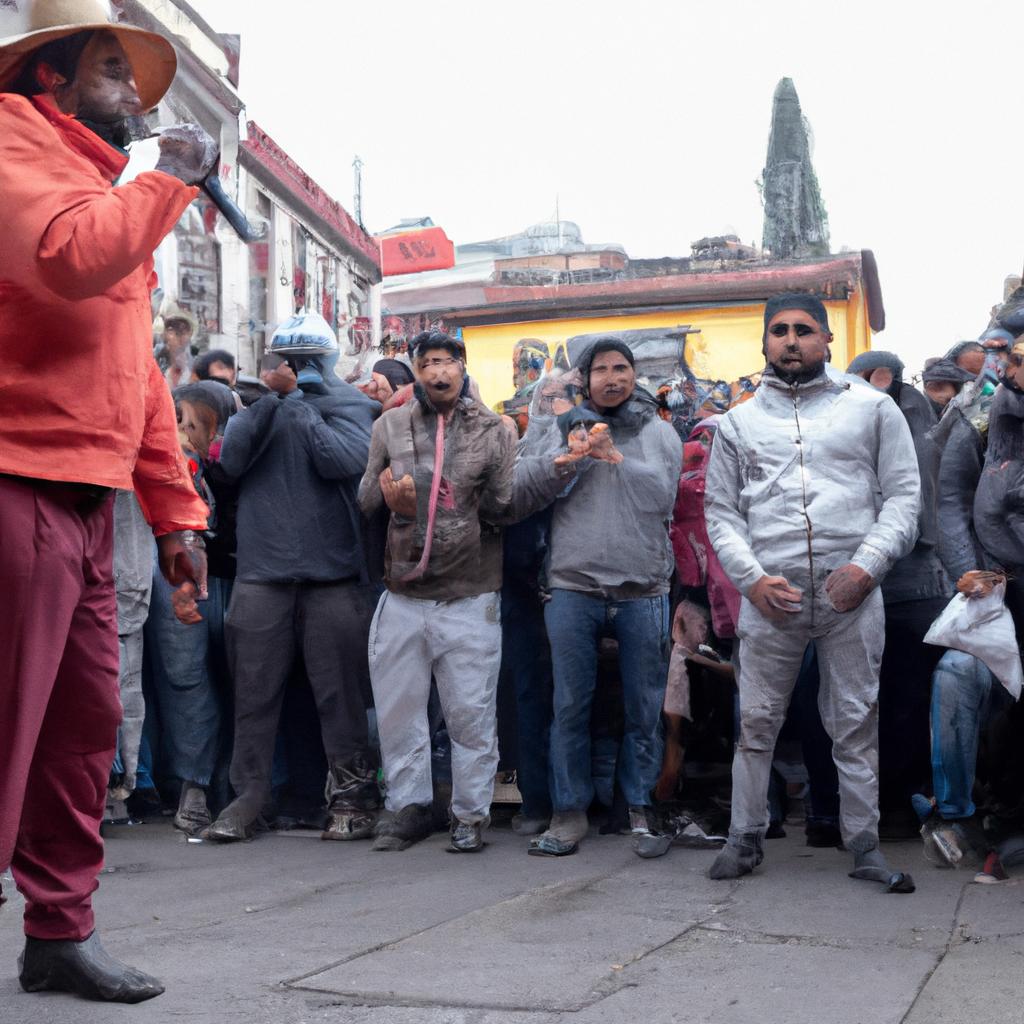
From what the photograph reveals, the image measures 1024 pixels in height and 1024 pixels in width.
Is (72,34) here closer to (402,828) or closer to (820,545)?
(820,545)

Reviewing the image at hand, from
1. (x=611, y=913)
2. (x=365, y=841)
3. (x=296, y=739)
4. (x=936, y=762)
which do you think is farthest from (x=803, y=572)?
(x=296, y=739)

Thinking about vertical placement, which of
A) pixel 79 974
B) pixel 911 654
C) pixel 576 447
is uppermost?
pixel 576 447

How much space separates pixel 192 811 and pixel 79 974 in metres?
3.33

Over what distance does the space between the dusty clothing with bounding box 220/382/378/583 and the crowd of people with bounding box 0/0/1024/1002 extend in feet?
0.04

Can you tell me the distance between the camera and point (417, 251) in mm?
29812

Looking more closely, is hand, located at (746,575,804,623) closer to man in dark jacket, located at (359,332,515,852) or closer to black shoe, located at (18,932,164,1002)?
man in dark jacket, located at (359,332,515,852)

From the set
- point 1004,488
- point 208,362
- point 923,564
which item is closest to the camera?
point 1004,488

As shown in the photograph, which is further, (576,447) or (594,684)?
(594,684)

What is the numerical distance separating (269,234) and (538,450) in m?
12.9

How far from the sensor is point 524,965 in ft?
13.5

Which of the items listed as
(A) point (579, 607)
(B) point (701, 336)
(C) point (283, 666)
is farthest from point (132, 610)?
(B) point (701, 336)

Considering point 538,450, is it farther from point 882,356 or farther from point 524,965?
point 524,965

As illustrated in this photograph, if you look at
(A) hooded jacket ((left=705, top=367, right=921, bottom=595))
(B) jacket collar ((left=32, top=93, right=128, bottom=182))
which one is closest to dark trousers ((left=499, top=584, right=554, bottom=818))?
(A) hooded jacket ((left=705, top=367, right=921, bottom=595))

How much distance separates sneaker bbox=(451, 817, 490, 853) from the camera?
20.7 ft
